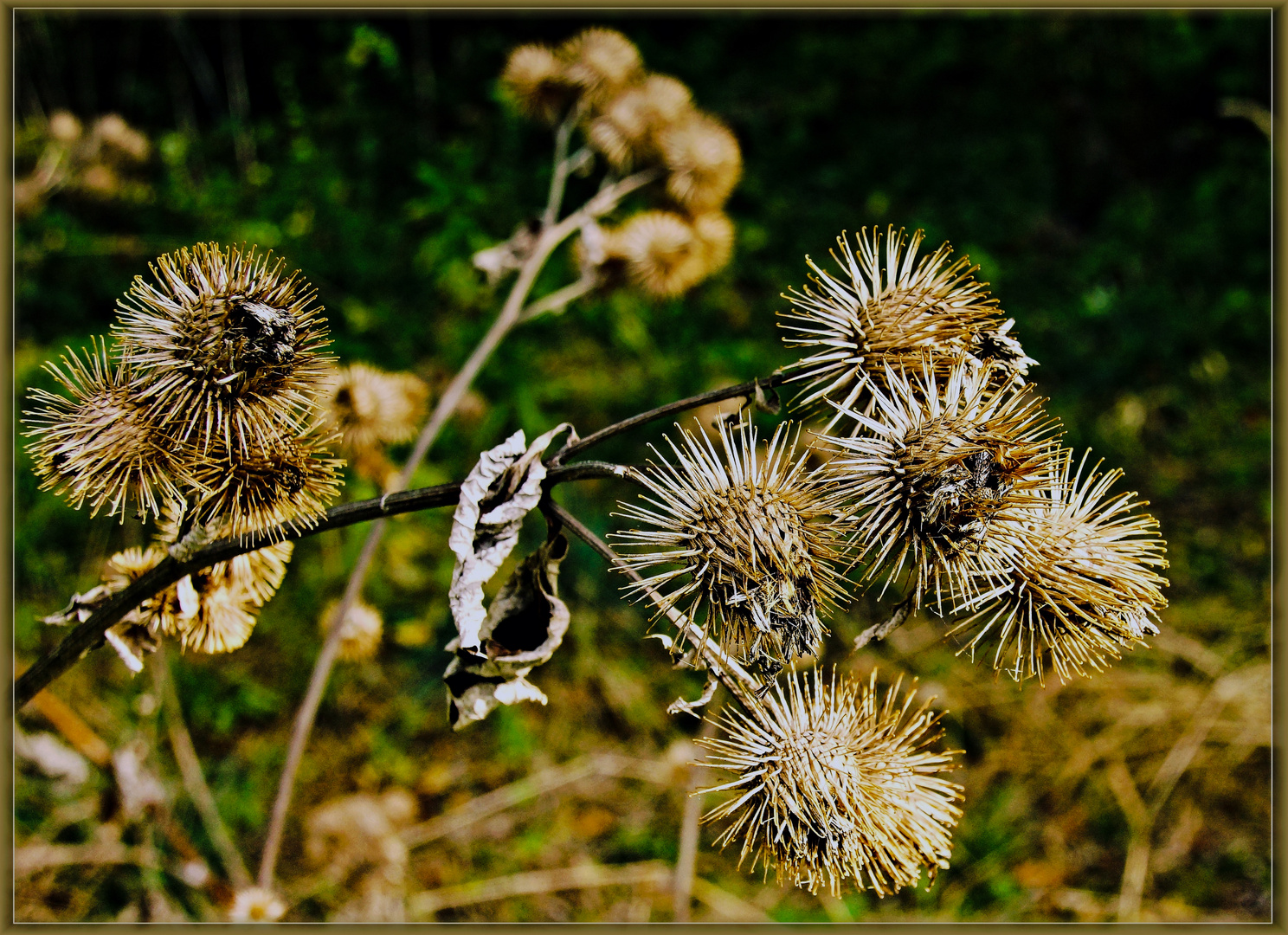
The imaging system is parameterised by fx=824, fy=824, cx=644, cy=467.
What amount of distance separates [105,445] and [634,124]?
2.14 m

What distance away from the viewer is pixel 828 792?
115 centimetres

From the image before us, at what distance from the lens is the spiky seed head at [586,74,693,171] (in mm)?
2809

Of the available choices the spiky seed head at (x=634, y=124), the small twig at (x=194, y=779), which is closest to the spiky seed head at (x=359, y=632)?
the small twig at (x=194, y=779)

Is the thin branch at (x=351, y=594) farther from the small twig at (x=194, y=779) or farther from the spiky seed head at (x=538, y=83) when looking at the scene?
the spiky seed head at (x=538, y=83)

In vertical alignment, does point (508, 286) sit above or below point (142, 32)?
below

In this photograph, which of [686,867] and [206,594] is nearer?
[206,594]

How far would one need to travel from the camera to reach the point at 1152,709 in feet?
10.3

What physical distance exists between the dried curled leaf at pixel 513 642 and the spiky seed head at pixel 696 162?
200 cm

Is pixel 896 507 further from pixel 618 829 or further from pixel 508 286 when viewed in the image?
pixel 508 286

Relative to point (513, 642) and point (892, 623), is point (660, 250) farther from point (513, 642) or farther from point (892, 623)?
point (892, 623)

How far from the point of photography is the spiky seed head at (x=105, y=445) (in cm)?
112

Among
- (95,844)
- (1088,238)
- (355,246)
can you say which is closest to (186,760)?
(95,844)

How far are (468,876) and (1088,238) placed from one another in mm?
4881

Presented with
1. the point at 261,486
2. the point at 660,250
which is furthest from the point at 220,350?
the point at 660,250
